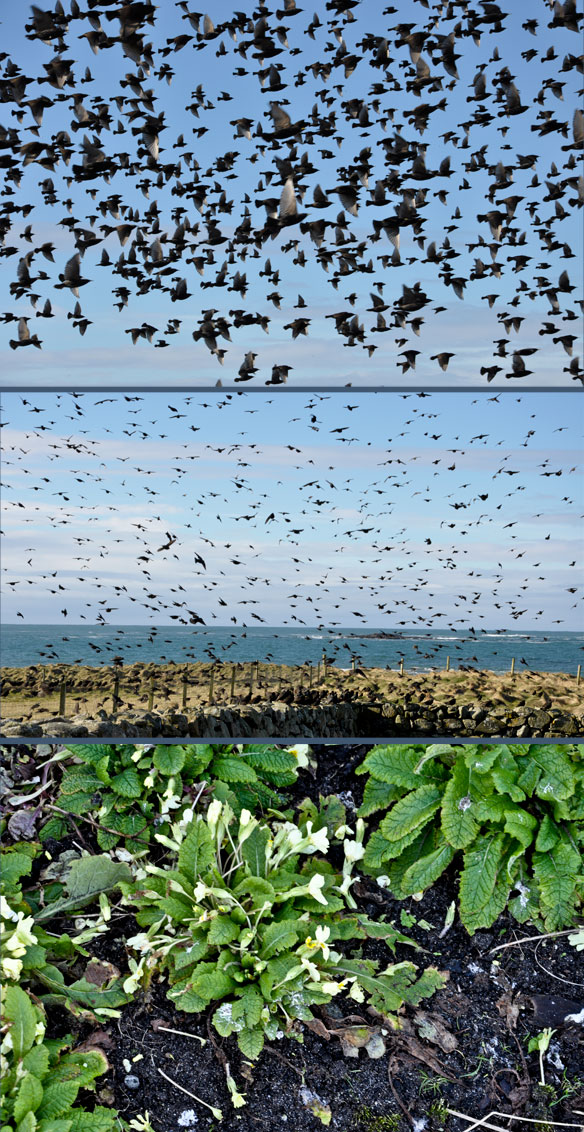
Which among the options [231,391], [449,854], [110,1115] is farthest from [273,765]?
[231,391]

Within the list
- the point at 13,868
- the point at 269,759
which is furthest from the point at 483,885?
the point at 13,868

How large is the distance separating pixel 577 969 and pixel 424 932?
0.50 meters

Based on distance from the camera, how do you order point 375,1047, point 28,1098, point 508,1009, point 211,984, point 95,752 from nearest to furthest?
point 28,1098 → point 211,984 → point 375,1047 → point 508,1009 → point 95,752

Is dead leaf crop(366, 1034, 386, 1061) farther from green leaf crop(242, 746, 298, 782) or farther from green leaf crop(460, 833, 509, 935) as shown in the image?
green leaf crop(242, 746, 298, 782)

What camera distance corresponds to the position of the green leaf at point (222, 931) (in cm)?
221

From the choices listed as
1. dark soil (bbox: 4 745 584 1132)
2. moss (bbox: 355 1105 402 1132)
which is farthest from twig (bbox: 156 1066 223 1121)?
moss (bbox: 355 1105 402 1132)

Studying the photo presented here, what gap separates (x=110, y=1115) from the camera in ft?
6.84

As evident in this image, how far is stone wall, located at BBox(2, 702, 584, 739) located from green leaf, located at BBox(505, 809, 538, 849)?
265 mm

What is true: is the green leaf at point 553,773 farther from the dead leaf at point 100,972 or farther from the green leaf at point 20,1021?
the green leaf at point 20,1021

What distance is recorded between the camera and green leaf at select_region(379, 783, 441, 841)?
8.21 feet

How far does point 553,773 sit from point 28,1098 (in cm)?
177

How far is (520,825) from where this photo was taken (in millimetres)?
2428

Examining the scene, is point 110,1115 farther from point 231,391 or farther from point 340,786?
point 231,391

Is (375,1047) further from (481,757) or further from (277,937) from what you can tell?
(481,757)
